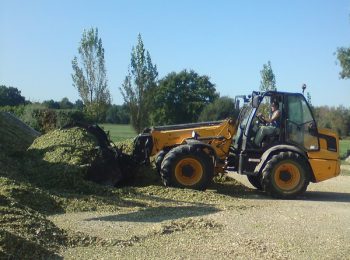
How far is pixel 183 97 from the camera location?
6638 centimetres

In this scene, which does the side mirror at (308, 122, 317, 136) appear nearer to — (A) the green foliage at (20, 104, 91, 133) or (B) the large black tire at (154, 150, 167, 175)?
(B) the large black tire at (154, 150, 167, 175)

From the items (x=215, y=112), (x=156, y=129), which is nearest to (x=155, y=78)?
(x=215, y=112)

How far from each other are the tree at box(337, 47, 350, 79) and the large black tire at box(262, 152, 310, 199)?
30.0 metres

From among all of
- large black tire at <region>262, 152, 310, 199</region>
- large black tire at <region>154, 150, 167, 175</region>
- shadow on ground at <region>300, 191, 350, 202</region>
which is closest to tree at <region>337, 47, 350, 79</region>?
shadow on ground at <region>300, 191, 350, 202</region>

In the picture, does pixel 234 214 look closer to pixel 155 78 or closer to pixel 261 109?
pixel 261 109

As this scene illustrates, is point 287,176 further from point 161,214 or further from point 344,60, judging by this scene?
point 344,60

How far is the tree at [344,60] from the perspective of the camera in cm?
4109

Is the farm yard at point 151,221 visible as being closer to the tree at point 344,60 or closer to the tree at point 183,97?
the tree at point 344,60

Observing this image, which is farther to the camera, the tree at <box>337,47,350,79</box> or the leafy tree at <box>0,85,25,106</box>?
the leafy tree at <box>0,85,25,106</box>

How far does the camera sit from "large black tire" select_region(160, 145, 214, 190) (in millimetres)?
12930

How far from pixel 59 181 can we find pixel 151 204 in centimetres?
228

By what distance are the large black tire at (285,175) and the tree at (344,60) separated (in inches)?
1182

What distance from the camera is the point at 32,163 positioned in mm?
12688

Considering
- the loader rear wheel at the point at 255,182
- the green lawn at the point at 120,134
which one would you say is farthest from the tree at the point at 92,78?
the loader rear wheel at the point at 255,182
